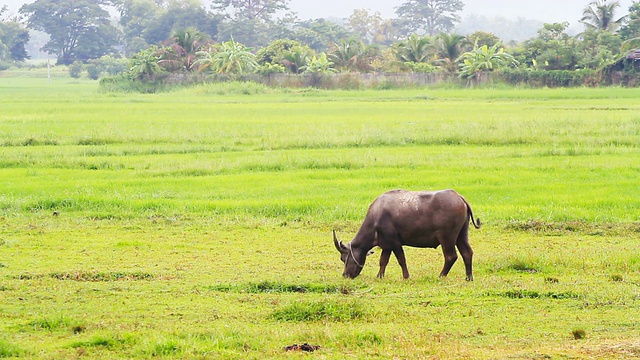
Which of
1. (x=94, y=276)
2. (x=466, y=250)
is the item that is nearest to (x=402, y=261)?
(x=466, y=250)

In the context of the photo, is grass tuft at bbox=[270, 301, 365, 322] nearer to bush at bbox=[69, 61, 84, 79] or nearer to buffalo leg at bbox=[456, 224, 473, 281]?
buffalo leg at bbox=[456, 224, 473, 281]

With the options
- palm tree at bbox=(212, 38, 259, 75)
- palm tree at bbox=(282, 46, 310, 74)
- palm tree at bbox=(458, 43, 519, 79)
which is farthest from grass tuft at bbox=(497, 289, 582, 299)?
palm tree at bbox=(282, 46, 310, 74)

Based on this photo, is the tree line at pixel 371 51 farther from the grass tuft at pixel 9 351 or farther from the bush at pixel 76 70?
the grass tuft at pixel 9 351

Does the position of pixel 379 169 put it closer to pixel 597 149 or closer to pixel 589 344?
pixel 597 149

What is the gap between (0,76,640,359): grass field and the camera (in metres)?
7.33

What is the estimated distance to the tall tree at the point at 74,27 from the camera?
102 metres

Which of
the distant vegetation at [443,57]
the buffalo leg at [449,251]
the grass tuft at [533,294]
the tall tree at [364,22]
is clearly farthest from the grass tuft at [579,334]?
the tall tree at [364,22]

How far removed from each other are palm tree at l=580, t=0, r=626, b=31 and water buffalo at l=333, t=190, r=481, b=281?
54.1m

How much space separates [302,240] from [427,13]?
10583 cm

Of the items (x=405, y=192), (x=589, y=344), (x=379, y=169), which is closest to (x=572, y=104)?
(x=379, y=169)

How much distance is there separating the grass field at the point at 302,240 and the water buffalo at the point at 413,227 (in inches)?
12.1

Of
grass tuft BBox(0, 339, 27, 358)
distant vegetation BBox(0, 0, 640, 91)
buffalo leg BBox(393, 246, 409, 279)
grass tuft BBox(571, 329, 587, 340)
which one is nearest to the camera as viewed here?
grass tuft BBox(0, 339, 27, 358)

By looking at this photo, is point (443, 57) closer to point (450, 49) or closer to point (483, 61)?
point (450, 49)

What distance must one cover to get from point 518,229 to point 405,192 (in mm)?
4080
